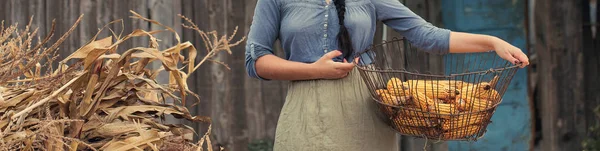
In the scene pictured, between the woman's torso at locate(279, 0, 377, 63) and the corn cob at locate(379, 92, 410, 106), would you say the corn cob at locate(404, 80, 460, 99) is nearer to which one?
the corn cob at locate(379, 92, 410, 106)

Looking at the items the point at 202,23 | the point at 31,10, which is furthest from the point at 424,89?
the point at 31,10

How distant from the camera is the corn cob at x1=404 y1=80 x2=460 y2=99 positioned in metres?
2.88

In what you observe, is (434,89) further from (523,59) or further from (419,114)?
(523,59)

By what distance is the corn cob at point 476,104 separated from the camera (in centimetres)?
284

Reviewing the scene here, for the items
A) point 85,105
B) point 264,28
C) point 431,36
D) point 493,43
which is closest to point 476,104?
point 493,43

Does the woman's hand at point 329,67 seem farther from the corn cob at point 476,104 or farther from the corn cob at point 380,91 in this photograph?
the corn cob at point 476,104

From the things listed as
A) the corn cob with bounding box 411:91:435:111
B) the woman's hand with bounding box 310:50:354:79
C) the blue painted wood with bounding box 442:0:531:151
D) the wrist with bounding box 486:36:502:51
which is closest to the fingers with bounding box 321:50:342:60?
the woman's hand with bounding box 310:50:354:79

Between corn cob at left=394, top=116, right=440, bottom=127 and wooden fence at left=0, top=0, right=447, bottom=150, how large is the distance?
106 inches

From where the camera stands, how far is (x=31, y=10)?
5656 mm

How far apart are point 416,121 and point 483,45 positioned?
38 centimetres

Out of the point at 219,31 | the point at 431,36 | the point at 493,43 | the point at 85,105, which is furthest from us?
the point at 219,31

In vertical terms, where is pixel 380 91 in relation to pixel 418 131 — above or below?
above

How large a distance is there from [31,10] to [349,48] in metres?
3.05

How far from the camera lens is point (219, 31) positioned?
570 cm
